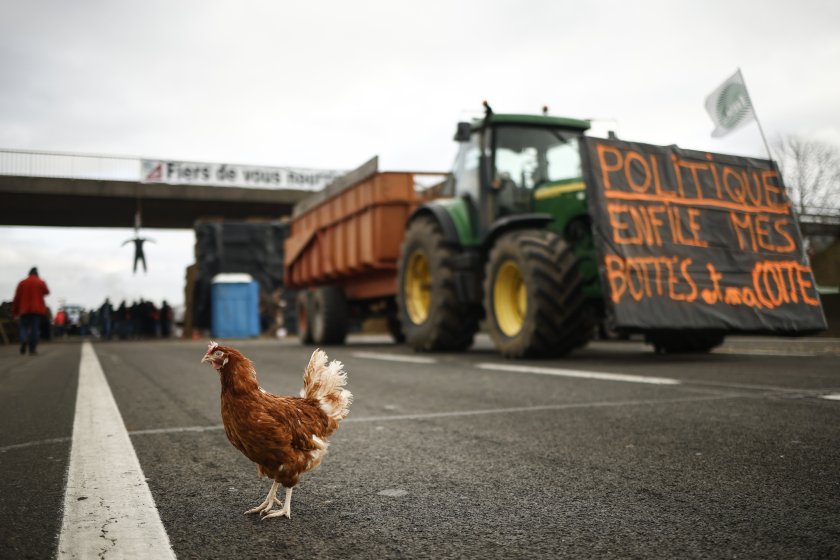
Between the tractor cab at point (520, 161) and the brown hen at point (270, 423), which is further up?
the tractor cab at point (520, 161)

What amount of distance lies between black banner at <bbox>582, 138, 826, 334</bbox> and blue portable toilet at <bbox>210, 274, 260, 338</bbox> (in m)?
19.4

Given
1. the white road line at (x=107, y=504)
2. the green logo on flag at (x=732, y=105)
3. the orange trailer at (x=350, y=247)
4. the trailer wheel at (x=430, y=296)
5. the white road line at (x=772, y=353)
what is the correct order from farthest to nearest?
the orange trailer at (x=350, y=247), the trailer wheel at (x=430, y=296), the green logo on flag at (x=732, y=105), the white road line at (x=772, y=353), the white road line at (x=107, y=504)

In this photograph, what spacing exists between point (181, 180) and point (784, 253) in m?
28.3

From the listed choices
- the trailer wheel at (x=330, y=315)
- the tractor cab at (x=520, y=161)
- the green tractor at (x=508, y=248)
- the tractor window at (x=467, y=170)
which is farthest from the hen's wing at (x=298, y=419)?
the trailer wheel at (x=330, y=315)

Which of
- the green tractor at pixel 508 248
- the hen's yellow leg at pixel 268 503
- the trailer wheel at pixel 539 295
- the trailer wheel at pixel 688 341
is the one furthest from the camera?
the trailer wheel at pixel 688 341

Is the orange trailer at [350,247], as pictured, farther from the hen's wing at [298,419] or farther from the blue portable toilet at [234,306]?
the hen's wing at [298,419]

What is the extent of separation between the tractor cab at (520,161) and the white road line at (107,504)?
6.39 metres

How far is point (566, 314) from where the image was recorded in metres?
7.95

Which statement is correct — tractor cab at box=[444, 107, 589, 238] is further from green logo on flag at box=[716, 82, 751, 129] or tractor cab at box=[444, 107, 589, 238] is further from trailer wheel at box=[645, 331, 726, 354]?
trailer wheel at box=[645, 331, 726, 354]

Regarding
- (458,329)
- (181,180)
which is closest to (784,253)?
(458,329)

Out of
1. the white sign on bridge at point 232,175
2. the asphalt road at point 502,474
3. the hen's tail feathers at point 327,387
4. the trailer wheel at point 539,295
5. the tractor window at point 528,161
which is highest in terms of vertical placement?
the white sign on bridge at point 232,175

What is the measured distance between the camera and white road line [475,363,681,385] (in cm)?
603

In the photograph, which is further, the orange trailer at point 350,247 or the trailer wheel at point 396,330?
the trailer wheel at point 396,330

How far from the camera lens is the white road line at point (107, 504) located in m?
1.96
